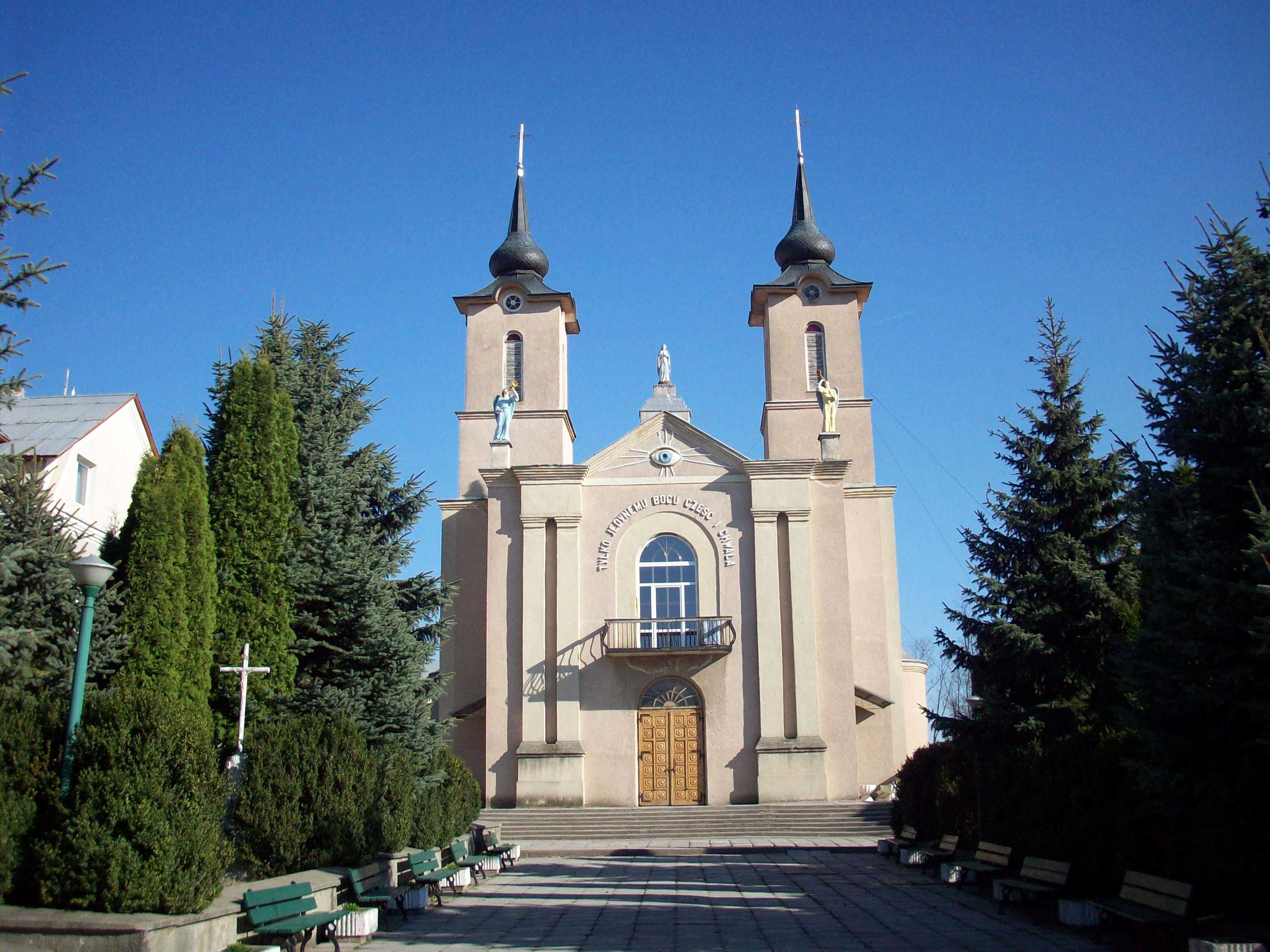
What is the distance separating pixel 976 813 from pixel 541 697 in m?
14.0

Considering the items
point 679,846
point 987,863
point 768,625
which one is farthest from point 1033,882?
point 768,625

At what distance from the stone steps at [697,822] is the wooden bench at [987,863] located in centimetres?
976

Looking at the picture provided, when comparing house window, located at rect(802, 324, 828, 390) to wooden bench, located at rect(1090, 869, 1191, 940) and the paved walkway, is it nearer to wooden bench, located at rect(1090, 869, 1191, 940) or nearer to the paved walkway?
the paved walkway

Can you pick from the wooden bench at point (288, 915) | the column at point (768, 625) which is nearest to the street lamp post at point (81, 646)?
the wooden bench at point (288, 915)

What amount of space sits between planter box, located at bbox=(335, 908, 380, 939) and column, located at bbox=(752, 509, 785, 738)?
1720 cm

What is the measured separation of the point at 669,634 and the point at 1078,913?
17235mm

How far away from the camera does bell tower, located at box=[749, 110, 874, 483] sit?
3391 centimetres

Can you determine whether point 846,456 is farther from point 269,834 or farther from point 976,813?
point 269,834

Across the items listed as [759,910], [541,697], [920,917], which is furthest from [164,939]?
[541,697]

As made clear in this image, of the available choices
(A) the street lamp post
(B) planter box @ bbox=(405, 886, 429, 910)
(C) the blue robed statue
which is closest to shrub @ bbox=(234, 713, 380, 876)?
(B) planter box @ bbox=(405, 886, 429, 910)

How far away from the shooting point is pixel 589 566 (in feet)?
98.7

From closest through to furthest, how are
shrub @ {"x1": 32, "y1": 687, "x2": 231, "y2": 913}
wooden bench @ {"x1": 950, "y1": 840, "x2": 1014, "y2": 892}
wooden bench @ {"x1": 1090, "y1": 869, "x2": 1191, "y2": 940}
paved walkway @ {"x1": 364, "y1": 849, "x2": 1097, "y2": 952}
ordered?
shrub @ {"x1": 32, "y1": 687, "x2": 231, "y2": 913}
wooden bench @ {"x1": 1090, "y1": 869, "x2": 1191, "y2": 940}
paved walkway @ {"x1": 364, "y1": 849, "x2": 1097, "y2": 952}
wooden bench @ {"x1": 950, "y1": 840, "x2": 1014, "y2": 892}

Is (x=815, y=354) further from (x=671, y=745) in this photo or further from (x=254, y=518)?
(x=254, y=518)

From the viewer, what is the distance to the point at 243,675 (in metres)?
16.4
